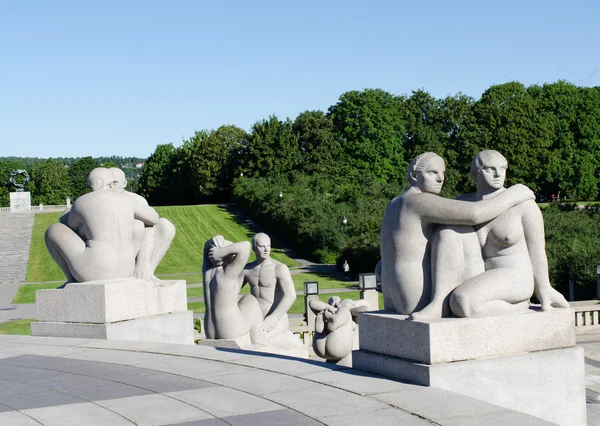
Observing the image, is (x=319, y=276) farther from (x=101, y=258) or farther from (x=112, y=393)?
(x=112, y=393)

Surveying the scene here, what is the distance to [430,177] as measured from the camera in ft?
24.0

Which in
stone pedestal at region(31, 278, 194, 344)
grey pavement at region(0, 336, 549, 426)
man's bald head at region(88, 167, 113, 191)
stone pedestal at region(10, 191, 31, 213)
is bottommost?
grey pavement at region(0, 336, 549, 426)

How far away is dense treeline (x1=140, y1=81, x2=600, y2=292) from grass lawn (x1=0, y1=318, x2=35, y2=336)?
25169 millimetres

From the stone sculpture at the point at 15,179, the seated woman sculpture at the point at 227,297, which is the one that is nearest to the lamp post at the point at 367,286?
the seated woman sculpture at the point at 227,297

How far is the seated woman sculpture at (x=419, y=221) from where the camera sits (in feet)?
23.2

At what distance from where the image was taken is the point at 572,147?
221 ft

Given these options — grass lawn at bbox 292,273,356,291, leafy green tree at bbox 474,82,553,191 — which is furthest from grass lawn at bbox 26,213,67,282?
leafy green tree at bbox 474,82,553,191

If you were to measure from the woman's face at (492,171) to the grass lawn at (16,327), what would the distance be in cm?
1791

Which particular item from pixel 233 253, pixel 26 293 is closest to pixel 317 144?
pixel 26 293

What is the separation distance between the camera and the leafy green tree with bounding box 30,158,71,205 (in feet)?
330

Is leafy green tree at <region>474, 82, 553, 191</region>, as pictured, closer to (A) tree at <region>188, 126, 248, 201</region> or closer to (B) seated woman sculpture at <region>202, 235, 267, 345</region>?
(A) tree at <region>188, 126, 248, 201</region>

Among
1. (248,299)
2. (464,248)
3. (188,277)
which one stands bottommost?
(188,277)

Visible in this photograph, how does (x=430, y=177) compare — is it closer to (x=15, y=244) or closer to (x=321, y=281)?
(x=321, y=281)

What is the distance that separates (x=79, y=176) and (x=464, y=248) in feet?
353
